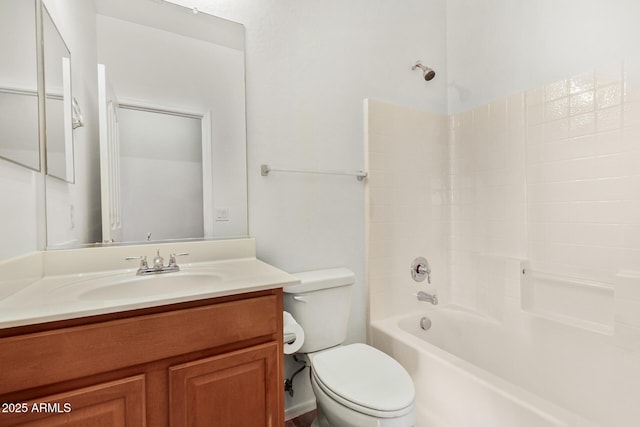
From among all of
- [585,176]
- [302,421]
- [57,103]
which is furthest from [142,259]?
[585,176]

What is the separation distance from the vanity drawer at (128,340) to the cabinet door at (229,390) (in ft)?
0.16

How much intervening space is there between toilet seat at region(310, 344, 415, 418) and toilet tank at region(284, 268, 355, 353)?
0.29 feet

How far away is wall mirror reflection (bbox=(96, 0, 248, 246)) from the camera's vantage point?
1248 mm

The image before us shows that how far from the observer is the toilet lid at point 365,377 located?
1.05 metres

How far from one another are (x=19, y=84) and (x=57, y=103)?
19 centimetres

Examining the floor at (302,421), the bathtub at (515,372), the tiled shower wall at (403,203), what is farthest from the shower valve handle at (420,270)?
the floor at (302,421)

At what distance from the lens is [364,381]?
1.16 m

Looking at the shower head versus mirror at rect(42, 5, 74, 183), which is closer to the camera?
mirror at rect(42, 5, 74, 183)

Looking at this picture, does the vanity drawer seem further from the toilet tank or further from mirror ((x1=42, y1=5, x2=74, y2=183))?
mirror ((x1=42, y1=5, x2=74, y2=183))

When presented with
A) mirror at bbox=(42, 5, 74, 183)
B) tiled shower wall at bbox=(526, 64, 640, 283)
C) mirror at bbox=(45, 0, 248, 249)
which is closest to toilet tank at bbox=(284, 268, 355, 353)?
mirror at bbox=(45, 0, 248, 249)

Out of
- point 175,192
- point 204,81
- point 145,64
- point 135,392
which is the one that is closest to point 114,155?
point 175,192

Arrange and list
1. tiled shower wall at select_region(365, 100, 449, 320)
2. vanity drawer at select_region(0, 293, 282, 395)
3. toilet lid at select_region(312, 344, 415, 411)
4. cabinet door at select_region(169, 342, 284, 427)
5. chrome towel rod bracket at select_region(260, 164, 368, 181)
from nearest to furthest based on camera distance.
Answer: vanity drawer at select_region(0, 293, 282, 395) < cabinet door at select_region(169, 342, 284, 427) < toilet lid at select_region(312, 344, 415, 411) < chrome towel rod bracket at select_region(260, 164, 368, 181) < tiled shower wall at select_region(365, 100, 449, 320)

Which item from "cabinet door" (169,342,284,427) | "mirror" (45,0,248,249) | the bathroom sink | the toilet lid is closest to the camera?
"cabinet door" (169,342,284,427)

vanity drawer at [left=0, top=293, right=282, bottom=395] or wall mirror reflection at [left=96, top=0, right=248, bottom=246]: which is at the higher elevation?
wall mirror reflection at [left=96, top=0, right=248, bottom=246]
